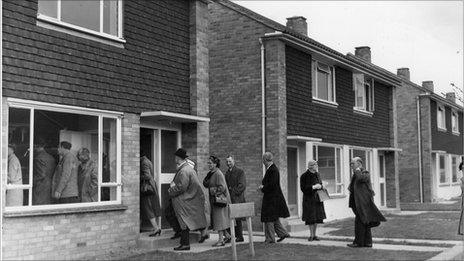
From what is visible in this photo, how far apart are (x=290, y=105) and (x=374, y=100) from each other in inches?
295

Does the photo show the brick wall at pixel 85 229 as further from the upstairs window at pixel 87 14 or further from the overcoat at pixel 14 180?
the upstairs window at pixel 87 14

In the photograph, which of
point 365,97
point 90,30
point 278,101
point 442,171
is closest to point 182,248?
point 90,30

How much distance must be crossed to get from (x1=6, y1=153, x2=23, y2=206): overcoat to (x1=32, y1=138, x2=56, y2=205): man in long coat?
284mm

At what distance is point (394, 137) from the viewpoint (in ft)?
79.4

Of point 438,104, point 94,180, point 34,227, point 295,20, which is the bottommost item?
point 34,227

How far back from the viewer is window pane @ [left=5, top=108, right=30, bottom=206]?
889 cm

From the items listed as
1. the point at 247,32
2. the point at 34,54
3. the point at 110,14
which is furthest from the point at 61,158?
the point at 247,32

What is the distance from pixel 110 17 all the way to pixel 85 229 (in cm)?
381

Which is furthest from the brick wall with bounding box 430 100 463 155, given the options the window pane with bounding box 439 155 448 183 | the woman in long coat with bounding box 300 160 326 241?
the woman in long coat with bounding box 300 160 326 241

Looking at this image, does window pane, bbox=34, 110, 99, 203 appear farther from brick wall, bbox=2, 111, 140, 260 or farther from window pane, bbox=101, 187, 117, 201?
brick wall, bbox=2, 111, 140, 260

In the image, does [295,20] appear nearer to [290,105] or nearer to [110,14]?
[290,105]

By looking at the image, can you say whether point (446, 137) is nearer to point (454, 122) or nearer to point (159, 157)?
point (454, 122)

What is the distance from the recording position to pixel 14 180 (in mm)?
8938

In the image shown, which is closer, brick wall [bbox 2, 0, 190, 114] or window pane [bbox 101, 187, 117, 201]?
brick wall [bbox 2, 0, 190, 114]
